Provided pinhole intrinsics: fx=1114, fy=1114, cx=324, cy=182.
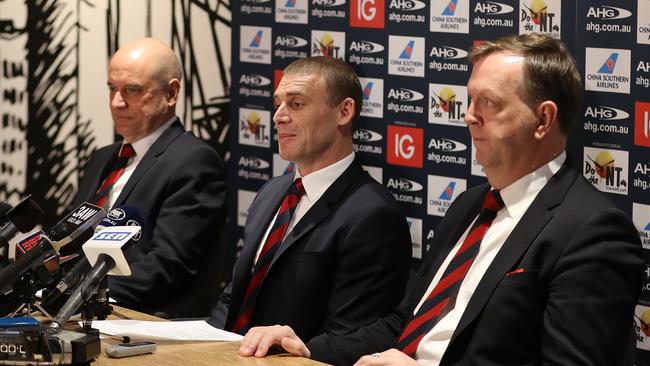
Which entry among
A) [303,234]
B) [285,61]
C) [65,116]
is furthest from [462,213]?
[65,116]

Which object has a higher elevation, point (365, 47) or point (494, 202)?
point (365, 47)

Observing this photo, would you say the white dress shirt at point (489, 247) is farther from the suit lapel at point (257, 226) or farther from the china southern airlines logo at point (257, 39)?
the china southern airlines logo at point (257, 39)

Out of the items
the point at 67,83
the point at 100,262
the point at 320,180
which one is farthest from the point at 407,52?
the point at 67,83

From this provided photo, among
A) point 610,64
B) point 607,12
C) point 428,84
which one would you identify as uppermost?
point 607,12

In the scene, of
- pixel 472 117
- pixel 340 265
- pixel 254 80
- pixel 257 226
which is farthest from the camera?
pixel 254 80

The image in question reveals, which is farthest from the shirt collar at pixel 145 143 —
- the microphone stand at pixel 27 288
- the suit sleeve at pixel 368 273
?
the microphone stand at pixel 27 288

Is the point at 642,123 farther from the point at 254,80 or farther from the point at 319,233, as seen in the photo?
the point at 254,80

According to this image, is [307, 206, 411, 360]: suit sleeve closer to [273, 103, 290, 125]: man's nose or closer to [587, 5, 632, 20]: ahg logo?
[273, 103, 290, 125]: man's nose

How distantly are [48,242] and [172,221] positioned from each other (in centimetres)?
162

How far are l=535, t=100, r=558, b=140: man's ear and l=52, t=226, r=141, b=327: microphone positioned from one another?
4.34ft

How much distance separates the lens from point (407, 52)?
4.96m

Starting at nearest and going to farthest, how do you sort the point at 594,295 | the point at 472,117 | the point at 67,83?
1. the point at 594,295
2. the point at 472,117
3. the point at 67,83

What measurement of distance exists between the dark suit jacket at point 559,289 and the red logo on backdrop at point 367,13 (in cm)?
173

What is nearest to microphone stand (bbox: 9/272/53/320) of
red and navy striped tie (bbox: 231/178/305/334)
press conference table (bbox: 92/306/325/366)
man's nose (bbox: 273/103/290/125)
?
press conference table (bbox: 92/306/325/366)
